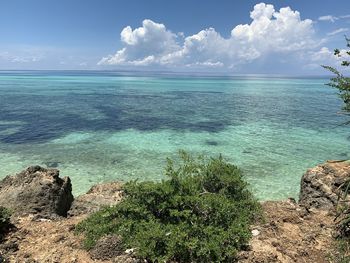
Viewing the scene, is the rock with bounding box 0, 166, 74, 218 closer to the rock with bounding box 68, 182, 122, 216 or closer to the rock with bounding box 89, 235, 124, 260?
the rock with bounding box 68, 182, 122, 216

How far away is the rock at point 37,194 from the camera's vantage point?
38.1 feet

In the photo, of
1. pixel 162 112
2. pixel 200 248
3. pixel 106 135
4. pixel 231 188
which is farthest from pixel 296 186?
pixel 162 112

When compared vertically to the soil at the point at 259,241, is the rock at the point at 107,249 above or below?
above

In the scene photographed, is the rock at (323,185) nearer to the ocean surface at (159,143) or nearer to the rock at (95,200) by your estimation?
the ocean surface at (159,143)

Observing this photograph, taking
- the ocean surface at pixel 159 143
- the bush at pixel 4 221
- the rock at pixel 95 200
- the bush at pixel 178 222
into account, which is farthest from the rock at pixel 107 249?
the ocean surface at pixel 159 143

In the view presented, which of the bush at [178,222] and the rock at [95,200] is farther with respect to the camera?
the rock at [95,200]

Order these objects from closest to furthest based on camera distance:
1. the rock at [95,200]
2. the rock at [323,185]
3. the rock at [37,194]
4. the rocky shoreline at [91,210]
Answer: the rocky shoreline at [91,210] < the rock at [37,194] < the rock at [323,185] < the rock at [95,200]

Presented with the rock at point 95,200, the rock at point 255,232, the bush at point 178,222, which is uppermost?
the bush at point 178,222

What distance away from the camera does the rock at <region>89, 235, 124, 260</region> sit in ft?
27.2

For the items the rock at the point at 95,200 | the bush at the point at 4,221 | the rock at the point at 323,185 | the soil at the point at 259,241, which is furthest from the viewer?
the rock at the point at 95,200

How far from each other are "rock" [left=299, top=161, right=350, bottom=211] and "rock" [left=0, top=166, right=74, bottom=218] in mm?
9591

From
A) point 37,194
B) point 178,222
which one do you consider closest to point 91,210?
point 37,194

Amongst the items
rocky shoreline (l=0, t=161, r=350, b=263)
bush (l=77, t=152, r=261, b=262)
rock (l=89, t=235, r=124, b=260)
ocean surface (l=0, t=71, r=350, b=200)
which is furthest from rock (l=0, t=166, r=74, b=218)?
ocean surface (l=0, t=71, r=350, b=200)

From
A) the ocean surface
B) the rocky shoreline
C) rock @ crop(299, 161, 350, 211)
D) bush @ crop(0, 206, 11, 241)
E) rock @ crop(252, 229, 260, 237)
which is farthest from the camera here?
the ocean surface
